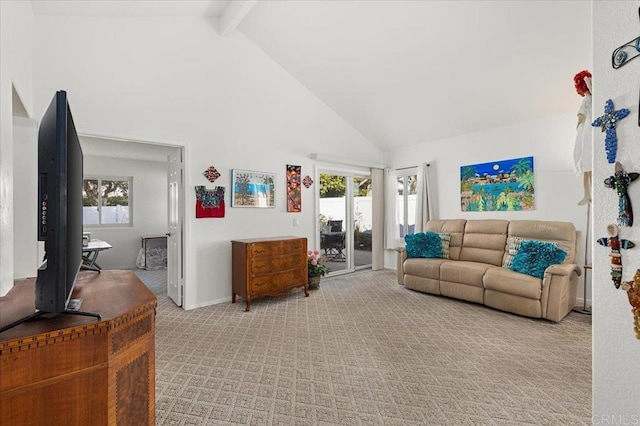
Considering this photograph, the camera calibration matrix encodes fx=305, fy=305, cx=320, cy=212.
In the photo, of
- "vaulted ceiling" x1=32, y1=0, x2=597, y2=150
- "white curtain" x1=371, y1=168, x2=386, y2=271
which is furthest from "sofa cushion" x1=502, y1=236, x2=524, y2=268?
"white curtain" x1=371, y1=168, x2=386, y2=271

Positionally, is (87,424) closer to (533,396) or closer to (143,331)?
(143,331)

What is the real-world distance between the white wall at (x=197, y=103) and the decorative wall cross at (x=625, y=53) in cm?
389

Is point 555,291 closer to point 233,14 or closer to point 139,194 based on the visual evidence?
point 233,14

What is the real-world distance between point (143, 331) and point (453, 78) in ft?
14.4

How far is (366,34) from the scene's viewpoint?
3795 millimetres

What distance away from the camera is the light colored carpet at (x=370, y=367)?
1.87m

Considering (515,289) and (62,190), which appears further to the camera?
(515,289)

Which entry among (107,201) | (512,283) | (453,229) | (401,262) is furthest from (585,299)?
(107,201)

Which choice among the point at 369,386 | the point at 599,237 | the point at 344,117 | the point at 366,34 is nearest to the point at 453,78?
the point at 366,34

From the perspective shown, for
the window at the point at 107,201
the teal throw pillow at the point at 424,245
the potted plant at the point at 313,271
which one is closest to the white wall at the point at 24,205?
the potted plant at the point at 313,271

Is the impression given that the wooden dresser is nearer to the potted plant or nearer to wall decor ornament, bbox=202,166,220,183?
the potted plant

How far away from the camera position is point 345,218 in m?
5.98

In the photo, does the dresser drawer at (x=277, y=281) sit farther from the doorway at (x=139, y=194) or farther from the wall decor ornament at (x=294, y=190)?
the doorway at (x=139, y=194)

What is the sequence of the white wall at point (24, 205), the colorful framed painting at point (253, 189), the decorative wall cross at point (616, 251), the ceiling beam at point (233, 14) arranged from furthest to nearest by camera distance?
the colorful framed painting at point (253, 189), the ceiling beam at point (233, 14), the white wall at point (24, 205), the decorative wall cross at point (616, 251)
